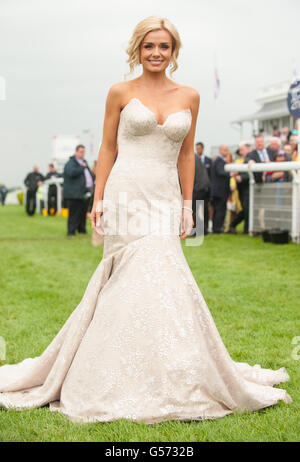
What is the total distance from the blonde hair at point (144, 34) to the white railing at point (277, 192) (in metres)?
7.98

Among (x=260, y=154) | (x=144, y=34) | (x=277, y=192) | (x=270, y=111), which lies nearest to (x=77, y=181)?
(x=260, y=154)

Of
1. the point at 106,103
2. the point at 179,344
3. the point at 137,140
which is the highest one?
the point at 106,103

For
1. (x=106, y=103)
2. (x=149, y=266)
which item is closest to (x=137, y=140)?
(x=106, y=103)

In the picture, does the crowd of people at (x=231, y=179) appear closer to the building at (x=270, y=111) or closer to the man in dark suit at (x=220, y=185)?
the man in dark suit at (x=220, y=185)

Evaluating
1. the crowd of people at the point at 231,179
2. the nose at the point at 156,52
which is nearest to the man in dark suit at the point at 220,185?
the crowd of people at the point at 231,179

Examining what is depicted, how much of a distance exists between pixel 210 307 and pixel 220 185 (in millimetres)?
8715

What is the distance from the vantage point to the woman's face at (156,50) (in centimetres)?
377

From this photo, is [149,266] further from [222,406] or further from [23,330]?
[23,330]

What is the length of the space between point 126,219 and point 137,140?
50 cm

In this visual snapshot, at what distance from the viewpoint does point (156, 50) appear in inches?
148

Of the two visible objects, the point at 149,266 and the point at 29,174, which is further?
the point at 29,174

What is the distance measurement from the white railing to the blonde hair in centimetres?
798

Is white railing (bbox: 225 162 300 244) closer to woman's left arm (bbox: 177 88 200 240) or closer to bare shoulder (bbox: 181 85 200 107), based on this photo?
→ woman's left arm (bbox: 177 88 200 240)

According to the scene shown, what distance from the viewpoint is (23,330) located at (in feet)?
18.8
